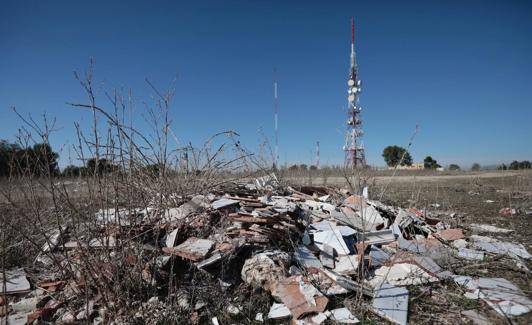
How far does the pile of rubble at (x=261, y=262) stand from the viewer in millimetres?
2131

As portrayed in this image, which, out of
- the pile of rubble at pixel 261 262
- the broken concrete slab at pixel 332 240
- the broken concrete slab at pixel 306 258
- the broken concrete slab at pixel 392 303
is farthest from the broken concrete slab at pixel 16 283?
the broken concrete slab at pixel 392 303

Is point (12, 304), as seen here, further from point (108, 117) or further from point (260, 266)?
point (260, 266)

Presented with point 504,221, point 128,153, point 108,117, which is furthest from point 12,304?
point 504,221

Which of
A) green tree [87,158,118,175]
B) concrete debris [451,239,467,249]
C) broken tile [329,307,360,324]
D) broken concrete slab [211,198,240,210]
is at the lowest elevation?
broken tile [329,307,360,324]

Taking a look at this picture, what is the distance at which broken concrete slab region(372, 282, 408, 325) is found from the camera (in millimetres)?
2084

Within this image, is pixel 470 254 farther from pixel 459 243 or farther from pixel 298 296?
pixel 298 296

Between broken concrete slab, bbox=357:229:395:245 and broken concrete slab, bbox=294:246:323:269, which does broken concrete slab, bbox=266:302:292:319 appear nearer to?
broken concrete slab, bbox=294:246:323:269

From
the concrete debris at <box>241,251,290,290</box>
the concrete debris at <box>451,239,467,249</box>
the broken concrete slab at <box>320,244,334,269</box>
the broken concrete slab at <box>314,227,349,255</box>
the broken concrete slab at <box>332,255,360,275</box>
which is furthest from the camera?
the concrete debris at <box>451,239,467,249</box>

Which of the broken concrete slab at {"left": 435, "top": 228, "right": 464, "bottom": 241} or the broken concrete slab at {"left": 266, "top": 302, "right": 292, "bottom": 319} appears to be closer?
the broken concrete slab at {"left": 266, "top": 302, "right": 292, "bottom": 319}

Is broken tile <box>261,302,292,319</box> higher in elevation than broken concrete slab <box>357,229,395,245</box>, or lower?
lower

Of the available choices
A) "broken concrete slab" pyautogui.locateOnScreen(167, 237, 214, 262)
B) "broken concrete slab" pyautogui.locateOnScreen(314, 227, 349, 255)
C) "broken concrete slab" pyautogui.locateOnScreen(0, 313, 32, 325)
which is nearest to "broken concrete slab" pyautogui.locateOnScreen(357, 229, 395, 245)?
"broken concrete slab" pyautogui.locateOnScreen(314, 227, 349, 255)

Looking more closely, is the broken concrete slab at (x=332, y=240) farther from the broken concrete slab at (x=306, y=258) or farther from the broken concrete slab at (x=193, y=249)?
the broken concrete slab at (x=193, y=249)

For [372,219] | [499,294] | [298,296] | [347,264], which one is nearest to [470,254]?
[499,294]

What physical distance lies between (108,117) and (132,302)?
1425 millimetres
